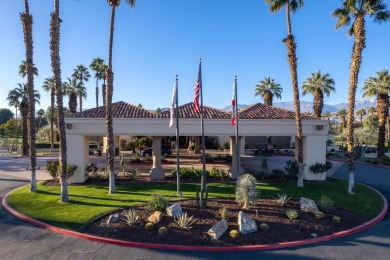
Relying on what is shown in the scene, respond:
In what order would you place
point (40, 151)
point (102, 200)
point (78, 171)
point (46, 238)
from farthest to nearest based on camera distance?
point (40, 151) → point (78, 171) → point (102, 200) → point (46, 238)

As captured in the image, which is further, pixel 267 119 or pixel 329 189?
pixel 267 119

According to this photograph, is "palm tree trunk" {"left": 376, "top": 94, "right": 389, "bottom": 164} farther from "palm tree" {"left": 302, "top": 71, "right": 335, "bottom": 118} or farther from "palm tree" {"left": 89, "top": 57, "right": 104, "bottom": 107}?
"palm tree" {"left": 89, "top": 57, "right": 104, "bottom": 107}

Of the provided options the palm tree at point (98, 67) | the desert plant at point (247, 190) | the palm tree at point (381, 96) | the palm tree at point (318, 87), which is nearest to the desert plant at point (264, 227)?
the desert plant at point (247, 190)

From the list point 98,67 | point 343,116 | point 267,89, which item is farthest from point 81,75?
point 343,116

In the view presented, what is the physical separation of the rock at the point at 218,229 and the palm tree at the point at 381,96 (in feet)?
97.5

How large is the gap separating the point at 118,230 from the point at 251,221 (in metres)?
5.62

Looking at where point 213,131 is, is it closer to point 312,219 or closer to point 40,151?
point 312,219

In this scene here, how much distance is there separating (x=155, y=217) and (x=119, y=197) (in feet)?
15.9

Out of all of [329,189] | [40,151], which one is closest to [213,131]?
[329,189]

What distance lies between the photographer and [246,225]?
36.6 feet

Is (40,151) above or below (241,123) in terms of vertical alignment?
below

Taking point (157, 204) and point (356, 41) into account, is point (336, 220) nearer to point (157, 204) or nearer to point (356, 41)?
point (157, 204)

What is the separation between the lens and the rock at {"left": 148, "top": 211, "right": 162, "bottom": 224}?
11.6 meters

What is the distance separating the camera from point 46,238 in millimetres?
10734
